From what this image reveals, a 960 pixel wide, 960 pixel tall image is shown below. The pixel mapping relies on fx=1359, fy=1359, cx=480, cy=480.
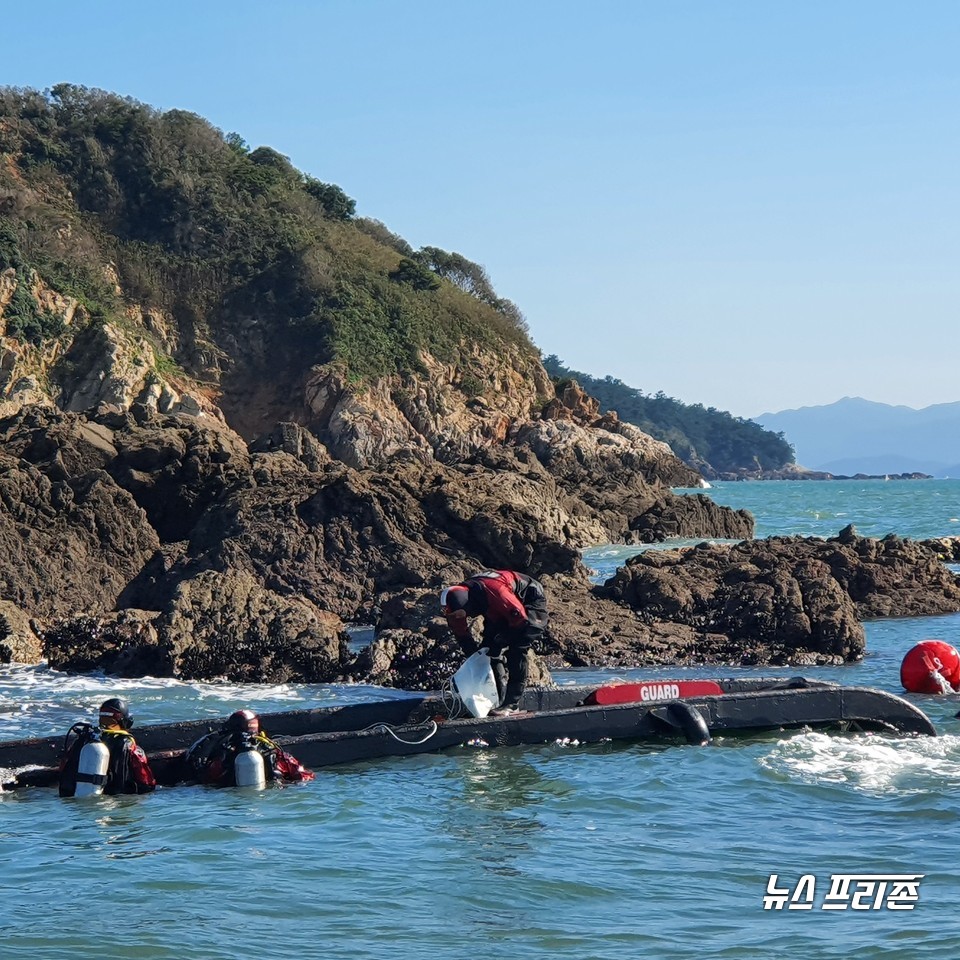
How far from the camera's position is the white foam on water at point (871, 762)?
10.3 metres

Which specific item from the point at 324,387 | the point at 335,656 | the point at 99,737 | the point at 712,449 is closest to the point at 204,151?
the point at 324,387

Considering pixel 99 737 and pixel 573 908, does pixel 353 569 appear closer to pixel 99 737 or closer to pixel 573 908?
pixel 99 737

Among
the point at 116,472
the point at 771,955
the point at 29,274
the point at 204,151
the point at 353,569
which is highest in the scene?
→ the point at 204,151

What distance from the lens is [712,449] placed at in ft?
599

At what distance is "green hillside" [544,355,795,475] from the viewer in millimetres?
179000

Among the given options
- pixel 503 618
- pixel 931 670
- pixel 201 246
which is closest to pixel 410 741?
pixel 503 618

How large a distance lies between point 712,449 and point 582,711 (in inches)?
6823

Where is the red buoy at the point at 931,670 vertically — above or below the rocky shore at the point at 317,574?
below

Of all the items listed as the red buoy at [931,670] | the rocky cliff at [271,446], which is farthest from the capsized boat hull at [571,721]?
the rocky cliff at [271,446]

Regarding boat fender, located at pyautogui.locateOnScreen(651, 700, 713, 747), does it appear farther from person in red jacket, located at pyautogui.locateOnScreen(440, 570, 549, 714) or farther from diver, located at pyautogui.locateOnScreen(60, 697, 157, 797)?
diver, located at pyautogui.locateOnScreen(60, 697, 157, 797)

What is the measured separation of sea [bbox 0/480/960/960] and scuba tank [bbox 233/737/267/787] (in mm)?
165

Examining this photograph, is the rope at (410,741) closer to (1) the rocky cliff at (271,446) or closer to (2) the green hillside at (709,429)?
(1) the rocky cliff at (271,446)

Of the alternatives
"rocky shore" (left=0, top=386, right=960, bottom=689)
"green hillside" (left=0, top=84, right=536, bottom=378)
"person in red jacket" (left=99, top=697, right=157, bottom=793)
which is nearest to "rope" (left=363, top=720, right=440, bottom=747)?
"person in red jacket" (left=99, top=697, right=157, bottom=793)

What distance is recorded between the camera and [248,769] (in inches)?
415
